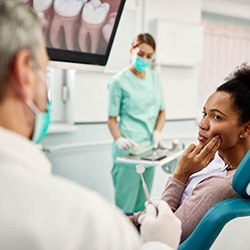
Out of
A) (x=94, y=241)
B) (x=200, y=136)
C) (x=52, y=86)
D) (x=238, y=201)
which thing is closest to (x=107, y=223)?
(x=94, y=241)

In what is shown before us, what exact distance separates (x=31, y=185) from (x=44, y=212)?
0.15ft

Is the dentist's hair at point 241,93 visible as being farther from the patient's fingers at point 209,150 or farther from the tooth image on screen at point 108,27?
the tooth image on screen at point 108,27

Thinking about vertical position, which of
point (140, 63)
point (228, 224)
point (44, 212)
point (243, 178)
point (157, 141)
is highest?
point (140, 63)

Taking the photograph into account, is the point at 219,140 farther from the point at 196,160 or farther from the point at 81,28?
the point at 81,28

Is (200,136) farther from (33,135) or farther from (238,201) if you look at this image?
(33,135)

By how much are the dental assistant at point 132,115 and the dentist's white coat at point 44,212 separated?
78.0 inches

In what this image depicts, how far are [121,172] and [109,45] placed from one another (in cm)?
92

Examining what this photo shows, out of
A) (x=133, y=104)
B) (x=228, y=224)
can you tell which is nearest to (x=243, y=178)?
(x=228, y=224)

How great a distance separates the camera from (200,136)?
1.60 m

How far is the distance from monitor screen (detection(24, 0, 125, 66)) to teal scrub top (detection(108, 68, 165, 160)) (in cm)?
59

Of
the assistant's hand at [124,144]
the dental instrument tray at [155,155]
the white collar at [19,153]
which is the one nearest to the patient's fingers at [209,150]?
the dental instrument tray at [155,155]

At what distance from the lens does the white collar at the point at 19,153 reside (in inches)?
24.6

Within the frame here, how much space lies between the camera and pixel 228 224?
1.20m

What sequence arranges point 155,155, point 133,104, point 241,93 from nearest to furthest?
point 241,93 < point 155,155 < point 133,104
